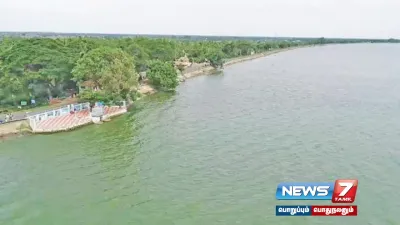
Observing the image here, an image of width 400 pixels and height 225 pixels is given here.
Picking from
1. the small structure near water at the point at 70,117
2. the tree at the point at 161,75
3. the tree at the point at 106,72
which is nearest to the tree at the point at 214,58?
the tree at the point at 161,75

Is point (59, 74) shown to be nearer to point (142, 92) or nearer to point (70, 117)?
point (70, 117)

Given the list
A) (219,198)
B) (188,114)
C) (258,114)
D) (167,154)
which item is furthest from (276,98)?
(219,198)

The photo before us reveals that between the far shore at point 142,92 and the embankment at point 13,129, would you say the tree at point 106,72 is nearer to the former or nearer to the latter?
the embankment at point 13,129

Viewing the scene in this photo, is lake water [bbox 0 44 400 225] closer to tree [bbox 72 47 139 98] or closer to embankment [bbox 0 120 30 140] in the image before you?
embankment [bbox 0 120 30 140]

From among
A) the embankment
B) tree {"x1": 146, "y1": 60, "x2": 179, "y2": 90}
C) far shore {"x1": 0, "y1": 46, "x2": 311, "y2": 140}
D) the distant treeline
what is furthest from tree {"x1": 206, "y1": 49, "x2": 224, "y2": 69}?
the embankment

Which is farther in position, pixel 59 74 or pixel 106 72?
pixel 59 74

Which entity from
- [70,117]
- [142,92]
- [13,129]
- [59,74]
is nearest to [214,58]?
[142,92]

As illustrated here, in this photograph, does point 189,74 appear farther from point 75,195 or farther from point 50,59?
point 75,195
